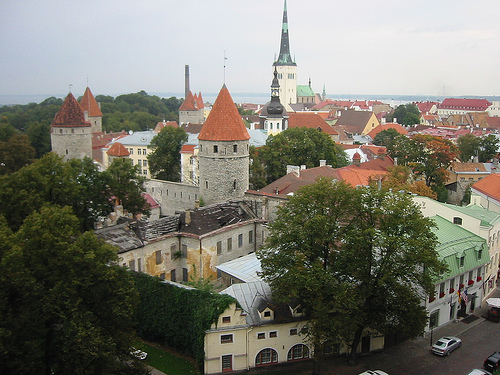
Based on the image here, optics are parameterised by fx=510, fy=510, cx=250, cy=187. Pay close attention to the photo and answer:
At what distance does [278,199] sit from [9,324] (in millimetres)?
21937

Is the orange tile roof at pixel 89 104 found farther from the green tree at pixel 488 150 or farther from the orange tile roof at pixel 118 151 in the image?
the green tree at pixel 488 150

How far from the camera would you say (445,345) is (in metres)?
24.6

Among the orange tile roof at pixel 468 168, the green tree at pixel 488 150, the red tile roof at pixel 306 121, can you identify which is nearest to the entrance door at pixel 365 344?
the orange tile roof at pixel 468 168

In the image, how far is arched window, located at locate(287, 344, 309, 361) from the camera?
930 inches

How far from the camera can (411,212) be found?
906 inches

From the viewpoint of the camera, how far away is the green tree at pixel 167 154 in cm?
5675

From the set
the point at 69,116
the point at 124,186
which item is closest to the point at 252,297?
→ the point at 124,186

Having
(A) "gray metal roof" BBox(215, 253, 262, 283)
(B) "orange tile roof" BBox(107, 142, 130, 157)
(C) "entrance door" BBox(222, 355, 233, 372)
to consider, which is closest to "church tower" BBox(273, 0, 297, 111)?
(B) "orange tile roof" BBox(107, 142, 130, 157)

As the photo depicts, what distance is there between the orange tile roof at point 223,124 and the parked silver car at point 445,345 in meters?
20.2

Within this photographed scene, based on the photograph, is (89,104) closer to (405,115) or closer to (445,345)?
(445,345)

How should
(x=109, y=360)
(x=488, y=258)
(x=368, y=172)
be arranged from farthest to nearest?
(x=368, y=172) < (x=488, y=258) < (x=109, y=360)

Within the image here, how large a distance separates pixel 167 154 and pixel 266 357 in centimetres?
3729

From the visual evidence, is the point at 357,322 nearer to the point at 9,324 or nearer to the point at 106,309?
the point at 106,309

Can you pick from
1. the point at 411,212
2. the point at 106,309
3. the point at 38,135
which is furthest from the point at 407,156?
the point at 38,135
